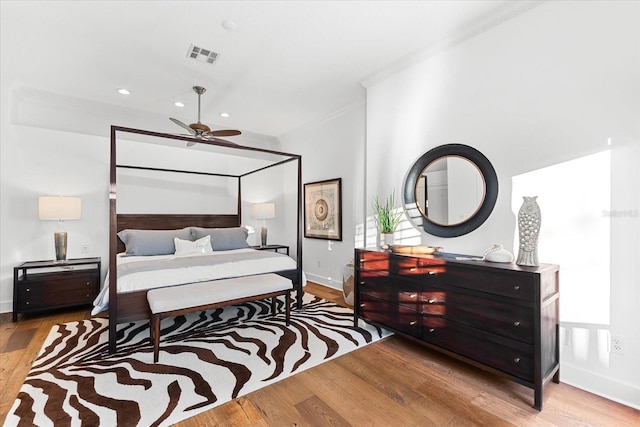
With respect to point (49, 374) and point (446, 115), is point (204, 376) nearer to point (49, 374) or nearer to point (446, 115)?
point (49, 374)

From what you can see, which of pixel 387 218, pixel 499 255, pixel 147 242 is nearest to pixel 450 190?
pixel 387 218

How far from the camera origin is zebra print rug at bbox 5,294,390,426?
1875mm

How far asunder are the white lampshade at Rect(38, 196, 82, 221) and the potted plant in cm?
389

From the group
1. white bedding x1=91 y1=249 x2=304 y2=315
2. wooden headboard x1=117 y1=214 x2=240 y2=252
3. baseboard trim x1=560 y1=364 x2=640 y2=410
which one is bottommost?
baseboard trim x1=560 y1=364 x2=640 y2=410

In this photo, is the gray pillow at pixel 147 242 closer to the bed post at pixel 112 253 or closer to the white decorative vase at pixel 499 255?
the bed post at pixel 112 253

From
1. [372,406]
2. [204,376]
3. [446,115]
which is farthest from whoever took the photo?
[446,115]

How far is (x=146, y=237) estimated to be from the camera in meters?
4.23

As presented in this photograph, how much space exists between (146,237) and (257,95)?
2552mm

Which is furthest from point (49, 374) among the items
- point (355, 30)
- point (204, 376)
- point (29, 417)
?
point (355, 30)

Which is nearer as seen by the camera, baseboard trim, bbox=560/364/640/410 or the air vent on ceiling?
baseboard trim, bbox=560/364/640/410

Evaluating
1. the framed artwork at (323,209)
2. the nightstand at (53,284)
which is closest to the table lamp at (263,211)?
the framed artwork at (323,209)

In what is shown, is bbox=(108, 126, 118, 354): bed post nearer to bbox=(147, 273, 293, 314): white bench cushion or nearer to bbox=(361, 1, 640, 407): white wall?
bbox=(147, 273, 293, 314): white bench cushion

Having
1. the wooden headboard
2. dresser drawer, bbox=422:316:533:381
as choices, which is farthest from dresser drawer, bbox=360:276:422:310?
the wooden headboard

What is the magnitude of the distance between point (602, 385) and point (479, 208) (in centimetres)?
147
